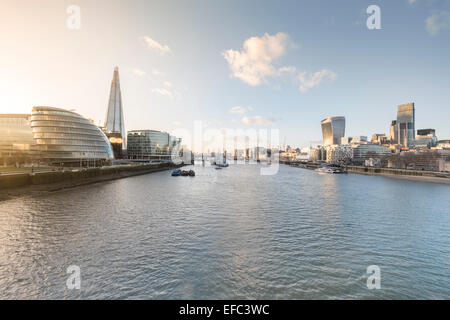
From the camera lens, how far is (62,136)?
76.0 m

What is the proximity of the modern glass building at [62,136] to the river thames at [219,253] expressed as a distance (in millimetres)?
61484

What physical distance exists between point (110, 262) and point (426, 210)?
37966mm

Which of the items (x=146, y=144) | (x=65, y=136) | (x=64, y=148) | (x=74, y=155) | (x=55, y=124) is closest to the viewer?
(x=55, y=124)

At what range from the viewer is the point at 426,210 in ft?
93.0

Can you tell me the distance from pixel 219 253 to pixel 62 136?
87009mm

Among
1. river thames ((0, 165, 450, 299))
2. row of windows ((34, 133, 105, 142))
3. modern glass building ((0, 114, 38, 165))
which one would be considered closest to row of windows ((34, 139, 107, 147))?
row of windows ((34, 133, 105, 142))

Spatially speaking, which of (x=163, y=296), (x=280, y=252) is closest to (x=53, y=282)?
(x=163, y=296)

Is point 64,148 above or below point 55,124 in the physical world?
below

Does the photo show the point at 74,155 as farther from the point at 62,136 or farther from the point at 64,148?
the point at 62,136

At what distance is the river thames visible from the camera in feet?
33.1

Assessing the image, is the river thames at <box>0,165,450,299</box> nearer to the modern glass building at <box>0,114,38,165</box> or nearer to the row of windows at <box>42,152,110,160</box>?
the row of windows at <box>42,152,110,160</box>

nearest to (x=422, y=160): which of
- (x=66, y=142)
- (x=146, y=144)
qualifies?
(x=66, y=142)

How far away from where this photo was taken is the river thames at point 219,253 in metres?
10.1

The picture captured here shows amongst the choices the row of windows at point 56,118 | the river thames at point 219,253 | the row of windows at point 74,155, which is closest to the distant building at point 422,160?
the river thames at point 219,253
